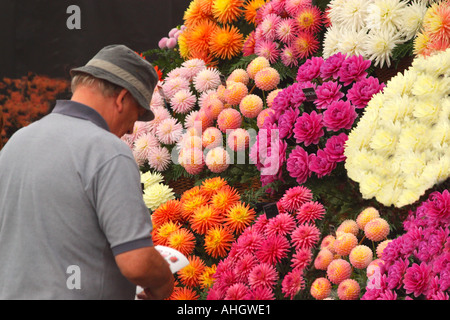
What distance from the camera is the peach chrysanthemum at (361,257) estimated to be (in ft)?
5.35

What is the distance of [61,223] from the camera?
1.29 meters

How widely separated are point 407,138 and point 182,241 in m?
0.96

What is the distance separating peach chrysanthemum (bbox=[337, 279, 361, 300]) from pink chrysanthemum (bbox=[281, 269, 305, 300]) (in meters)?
0.13

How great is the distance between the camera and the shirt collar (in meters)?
1.40

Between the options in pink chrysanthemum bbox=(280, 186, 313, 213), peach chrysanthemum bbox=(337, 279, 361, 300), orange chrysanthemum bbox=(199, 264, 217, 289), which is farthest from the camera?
orange chrysanthemum bbox=(199, 264, 217, 289)

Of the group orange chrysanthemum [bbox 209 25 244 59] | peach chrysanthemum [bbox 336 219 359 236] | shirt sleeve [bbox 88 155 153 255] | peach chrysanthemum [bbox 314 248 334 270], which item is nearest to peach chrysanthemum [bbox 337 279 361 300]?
peach chrysanthemum [bbox 314 248 334 270]

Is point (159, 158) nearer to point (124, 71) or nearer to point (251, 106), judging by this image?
point (251, 106)

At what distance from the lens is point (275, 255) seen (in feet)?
5.93

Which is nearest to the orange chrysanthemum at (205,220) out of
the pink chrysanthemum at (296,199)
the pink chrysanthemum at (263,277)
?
the pink chrysanthemum at (296,199)

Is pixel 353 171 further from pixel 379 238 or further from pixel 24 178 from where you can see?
pixel 24 178

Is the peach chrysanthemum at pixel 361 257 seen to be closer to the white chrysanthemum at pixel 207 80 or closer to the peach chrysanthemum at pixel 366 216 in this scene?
the peach chrysanthemum at pixel 366 216

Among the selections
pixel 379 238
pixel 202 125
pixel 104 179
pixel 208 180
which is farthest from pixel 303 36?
pixel 104 179

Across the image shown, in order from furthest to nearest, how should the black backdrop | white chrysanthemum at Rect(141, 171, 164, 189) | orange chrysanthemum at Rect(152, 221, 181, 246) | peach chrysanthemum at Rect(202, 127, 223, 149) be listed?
1. the black backdrop
2. white chrysanthemum at Rect(141, 171, 164, 189)
3. peach chrysanthemum at Rect(202, 127, 223, 149)
4. orange chrysanthemum at Rect(152, 221, 181, 246)

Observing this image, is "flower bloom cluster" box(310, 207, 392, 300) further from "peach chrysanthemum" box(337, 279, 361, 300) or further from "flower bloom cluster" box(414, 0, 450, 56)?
A: "flower bloom cluster" box(414, 0, 450, 56)
